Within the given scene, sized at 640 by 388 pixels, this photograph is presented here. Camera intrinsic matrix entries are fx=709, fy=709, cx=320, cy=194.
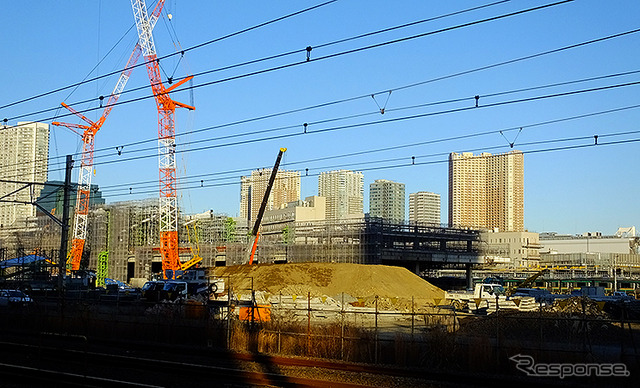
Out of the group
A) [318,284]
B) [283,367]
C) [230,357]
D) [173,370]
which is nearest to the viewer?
[173,370]

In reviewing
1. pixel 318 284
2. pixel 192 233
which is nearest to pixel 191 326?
pixel 318 284

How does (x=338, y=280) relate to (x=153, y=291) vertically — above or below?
below

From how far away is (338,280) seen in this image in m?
72.6

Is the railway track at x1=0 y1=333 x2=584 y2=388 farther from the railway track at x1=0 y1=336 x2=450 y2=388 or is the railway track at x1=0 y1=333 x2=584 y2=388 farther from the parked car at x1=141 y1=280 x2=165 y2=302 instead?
the parked car at x1=141 y1=280 x2=165 y2=302

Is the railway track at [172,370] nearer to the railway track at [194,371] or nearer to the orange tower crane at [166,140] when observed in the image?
the railway track at [194,371]

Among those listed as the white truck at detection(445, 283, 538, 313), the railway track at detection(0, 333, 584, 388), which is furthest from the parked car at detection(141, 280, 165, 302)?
the railway track at detection(0, 333, 584, 388)

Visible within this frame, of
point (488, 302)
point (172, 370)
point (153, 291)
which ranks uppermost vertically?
point (172, 370)

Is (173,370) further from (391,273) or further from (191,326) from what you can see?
(391,273)

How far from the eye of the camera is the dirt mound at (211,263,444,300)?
68.9 m

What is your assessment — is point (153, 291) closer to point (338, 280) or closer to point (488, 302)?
point (488, 302)

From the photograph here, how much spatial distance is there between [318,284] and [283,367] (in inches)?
1945

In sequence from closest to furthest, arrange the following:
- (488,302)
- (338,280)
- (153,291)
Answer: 1. (488,302)
2. (153,291)
3. (338,280)

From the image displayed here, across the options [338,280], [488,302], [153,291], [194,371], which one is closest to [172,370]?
[194,371]

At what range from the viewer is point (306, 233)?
11019 centimetres
